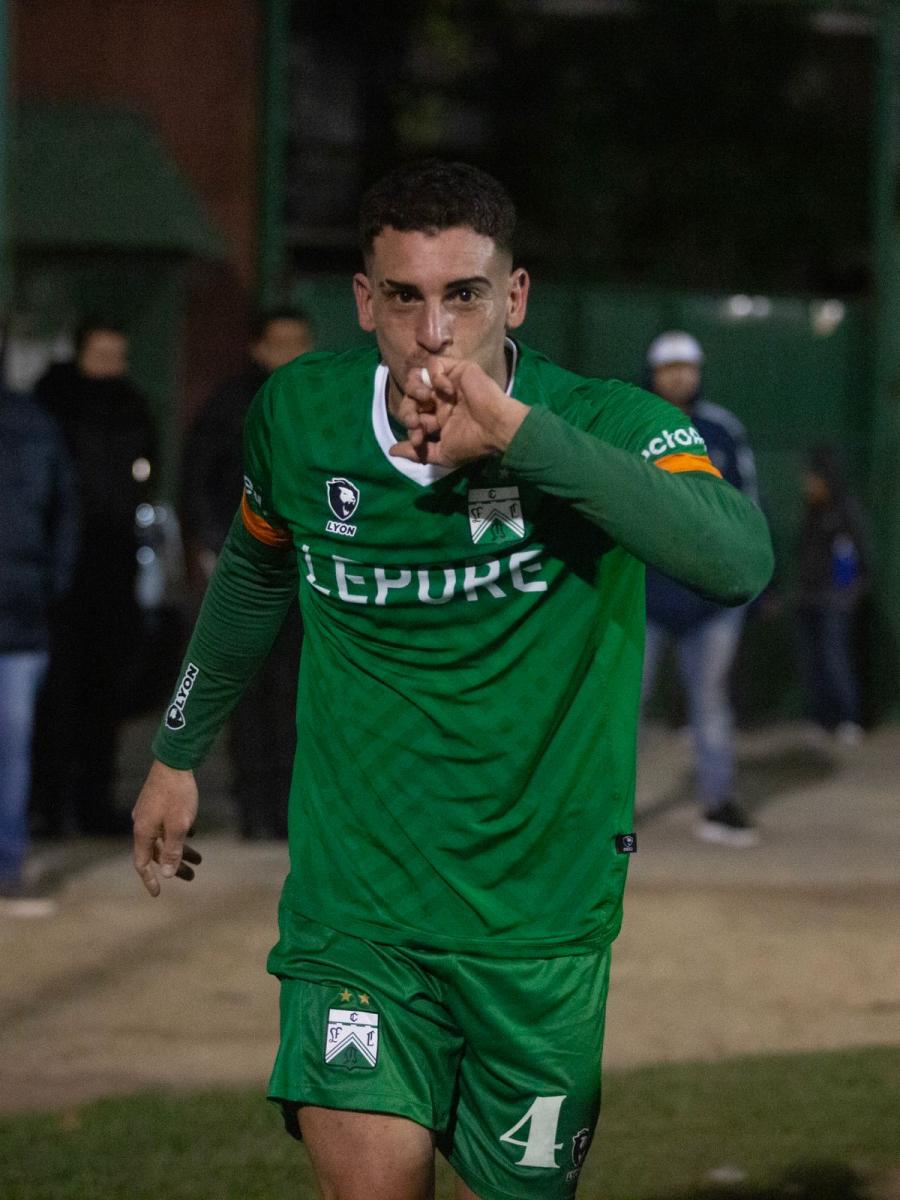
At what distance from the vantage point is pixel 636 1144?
5562 mm

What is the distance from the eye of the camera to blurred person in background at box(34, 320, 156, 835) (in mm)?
9000

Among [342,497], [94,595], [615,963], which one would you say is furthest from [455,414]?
[94,595]

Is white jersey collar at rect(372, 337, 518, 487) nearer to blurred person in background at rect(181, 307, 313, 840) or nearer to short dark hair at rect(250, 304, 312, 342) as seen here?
blurred person in background at rect(181, 307, 313, 840)

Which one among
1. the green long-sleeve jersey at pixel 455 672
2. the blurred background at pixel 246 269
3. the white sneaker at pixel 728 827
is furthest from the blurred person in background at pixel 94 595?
the green long-sleeve jersey at pixel 455 672

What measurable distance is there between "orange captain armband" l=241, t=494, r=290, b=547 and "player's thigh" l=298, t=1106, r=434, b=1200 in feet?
2.97

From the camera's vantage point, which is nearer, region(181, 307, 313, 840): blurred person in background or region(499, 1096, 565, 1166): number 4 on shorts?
region(499, 1096, 565, 1166): number 4 on shorts

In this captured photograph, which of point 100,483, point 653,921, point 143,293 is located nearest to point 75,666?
point 100,483

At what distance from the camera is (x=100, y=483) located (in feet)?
29.7

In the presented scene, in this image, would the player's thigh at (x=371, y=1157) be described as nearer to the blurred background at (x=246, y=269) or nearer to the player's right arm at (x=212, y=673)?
the player's right arm at (x=212, y=673)

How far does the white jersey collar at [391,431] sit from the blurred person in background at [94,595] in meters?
5.68

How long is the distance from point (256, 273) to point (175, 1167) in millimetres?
8218

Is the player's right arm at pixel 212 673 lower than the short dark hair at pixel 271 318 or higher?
lower

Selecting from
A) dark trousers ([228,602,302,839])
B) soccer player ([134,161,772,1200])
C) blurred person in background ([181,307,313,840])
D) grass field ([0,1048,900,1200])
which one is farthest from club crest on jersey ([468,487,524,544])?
blurred person in background ([181,307,313,840])

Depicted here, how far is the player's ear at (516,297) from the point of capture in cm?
331
